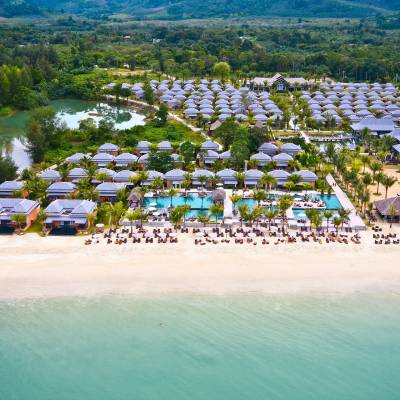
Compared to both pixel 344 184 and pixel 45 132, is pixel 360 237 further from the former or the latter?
pixel 45 132

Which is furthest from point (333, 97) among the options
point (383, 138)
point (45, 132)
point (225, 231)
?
point (225, 231)

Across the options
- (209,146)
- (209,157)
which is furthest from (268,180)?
(209,146)

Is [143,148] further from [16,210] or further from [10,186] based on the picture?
[16,210]

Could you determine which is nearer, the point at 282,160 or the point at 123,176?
the point at 123,176

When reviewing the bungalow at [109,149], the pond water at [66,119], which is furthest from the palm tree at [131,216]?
the pond water at [66,119]

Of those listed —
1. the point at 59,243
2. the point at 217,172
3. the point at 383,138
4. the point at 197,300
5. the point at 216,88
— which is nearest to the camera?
the point at 197,300

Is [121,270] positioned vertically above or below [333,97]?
above
